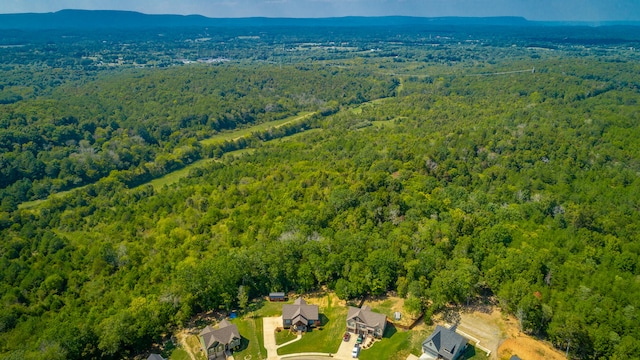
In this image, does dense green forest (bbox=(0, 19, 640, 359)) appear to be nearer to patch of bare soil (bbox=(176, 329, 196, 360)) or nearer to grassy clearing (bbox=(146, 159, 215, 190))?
patch of bare soil (bbox=(176, 329, 196, 360))

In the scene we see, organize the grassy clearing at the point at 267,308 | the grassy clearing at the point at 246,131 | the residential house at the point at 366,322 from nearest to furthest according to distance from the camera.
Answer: the residential house at the point at 366,322 → the grassy clearing at the point at 267,308 → the grassy clearing at the point at 246,131

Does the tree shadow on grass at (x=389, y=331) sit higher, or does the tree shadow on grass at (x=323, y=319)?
the tree shadow on grass at (x=389, y=331)

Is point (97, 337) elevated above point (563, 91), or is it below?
below

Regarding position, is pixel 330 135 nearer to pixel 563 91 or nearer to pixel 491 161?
pixel 491 161

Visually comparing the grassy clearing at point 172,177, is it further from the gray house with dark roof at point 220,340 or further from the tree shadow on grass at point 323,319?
the tree shadow on grass at point 323,319

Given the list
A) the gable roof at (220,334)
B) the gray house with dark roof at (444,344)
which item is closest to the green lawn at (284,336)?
the gable roof at (220,334)

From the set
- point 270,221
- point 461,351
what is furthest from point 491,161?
point 461,351
